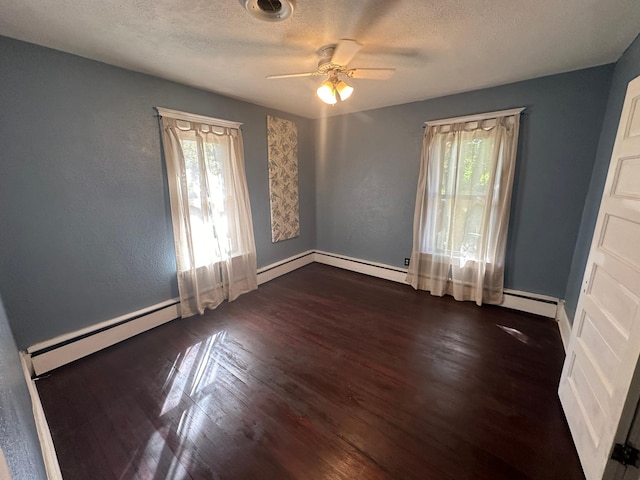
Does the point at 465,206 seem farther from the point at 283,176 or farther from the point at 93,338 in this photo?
the point at 93,338

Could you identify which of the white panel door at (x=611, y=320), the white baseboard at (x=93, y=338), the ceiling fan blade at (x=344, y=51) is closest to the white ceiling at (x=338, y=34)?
the ceiling fan blade at (x=344, y=51)

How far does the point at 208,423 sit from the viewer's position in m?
1.54

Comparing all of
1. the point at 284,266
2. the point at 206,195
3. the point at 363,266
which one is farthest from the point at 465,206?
the point at 206,195

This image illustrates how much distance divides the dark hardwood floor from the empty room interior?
0.02m

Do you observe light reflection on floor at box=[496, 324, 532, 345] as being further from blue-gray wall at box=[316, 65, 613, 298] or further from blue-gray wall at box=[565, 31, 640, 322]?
blue-gray wall at box=[316, 65, 613, 298]

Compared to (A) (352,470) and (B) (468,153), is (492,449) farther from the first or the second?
(B) (468,153)

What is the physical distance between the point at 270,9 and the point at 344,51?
47cm

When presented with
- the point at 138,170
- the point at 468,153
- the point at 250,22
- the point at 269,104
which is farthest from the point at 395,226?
the point at 138,170

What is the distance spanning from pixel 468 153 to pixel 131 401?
373cm

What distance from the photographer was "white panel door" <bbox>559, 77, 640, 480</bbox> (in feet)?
3.59

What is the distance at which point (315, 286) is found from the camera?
11.6 feet

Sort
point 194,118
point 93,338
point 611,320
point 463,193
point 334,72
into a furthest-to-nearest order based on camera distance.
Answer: point 463,193
point 194,118
point 93,338
point 334,72
point 611,320

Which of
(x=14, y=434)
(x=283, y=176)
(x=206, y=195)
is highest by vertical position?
(x=283, y=176)

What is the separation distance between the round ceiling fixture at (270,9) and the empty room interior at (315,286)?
0.04ft
